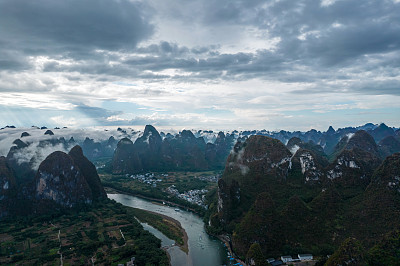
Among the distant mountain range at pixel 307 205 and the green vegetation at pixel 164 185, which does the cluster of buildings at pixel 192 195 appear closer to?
the green vegetation at pixel 164 185

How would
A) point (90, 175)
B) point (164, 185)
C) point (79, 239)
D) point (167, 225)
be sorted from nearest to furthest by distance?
point (79, 239)
point (167, 225)
point (90, 175)
point (164, 185)

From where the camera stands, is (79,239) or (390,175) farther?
(79,239)

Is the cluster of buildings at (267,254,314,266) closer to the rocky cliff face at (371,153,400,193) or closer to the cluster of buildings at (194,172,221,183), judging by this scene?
the rocky cliff face at (371,153,400,193)

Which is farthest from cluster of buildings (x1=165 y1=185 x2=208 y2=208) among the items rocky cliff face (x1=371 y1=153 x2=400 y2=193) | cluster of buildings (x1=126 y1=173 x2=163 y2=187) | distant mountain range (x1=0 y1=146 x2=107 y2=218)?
rocky cliff face (x1=371 y1=153 x2=400 y2=193)

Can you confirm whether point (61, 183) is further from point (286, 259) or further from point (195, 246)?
point (286, 259)

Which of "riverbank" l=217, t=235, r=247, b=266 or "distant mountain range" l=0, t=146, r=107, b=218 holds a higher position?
"distant mountain range" l=0, t=146, r=107, b=218

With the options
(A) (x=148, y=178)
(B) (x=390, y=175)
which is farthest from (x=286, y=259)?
(A) (x=148, y=178)
